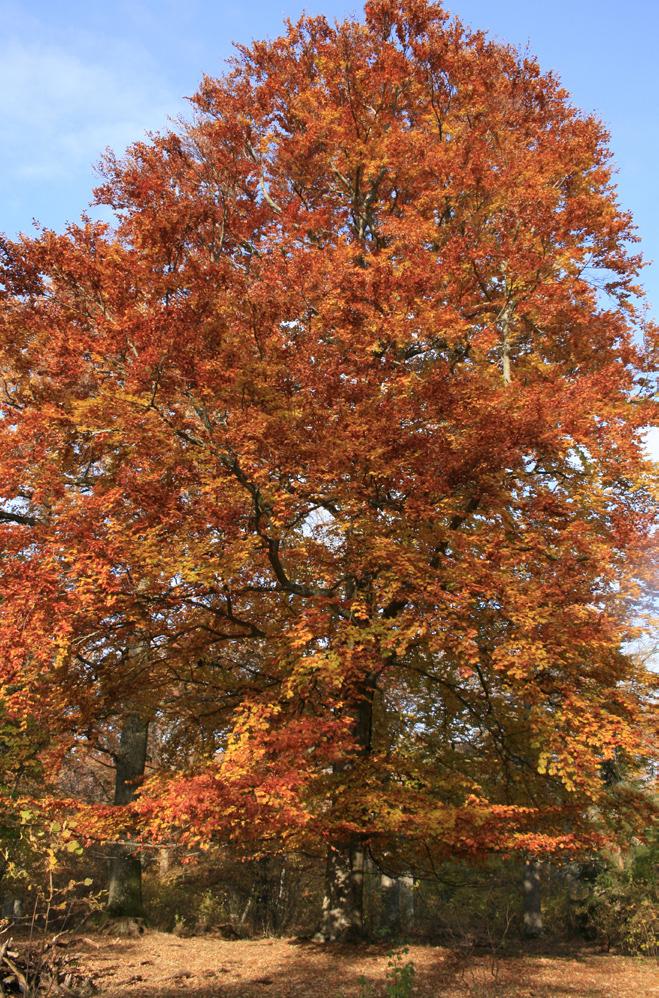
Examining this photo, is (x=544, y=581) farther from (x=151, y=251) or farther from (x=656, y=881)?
(x=656, y=881)

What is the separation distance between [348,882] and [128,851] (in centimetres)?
460

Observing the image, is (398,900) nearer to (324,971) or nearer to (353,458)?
(324,971)

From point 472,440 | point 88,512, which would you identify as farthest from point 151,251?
point 472,440

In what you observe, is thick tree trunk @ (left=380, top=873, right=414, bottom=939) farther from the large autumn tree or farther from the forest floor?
the large autumn tree

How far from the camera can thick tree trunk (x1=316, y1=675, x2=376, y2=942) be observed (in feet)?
40.6

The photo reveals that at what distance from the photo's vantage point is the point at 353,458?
1076 cm

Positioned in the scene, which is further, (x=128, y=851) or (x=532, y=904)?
(x=532, y=904)

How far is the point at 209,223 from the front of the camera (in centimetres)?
1391

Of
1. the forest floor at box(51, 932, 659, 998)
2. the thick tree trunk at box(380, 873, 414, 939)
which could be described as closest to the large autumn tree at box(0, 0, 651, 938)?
the forest floor at box(51, 932, 659, 998)

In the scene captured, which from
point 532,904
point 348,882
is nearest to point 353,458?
point 348,882

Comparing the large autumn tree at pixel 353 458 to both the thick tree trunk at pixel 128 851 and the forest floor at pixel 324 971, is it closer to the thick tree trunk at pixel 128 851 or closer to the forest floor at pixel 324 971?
the forest floor at pixel 324 971

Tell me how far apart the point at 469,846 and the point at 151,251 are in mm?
10000

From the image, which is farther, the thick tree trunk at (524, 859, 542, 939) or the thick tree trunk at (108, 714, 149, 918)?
the thick tree trunk at (524, 859, 542, 939)

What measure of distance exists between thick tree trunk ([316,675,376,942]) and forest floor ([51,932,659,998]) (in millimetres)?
400
